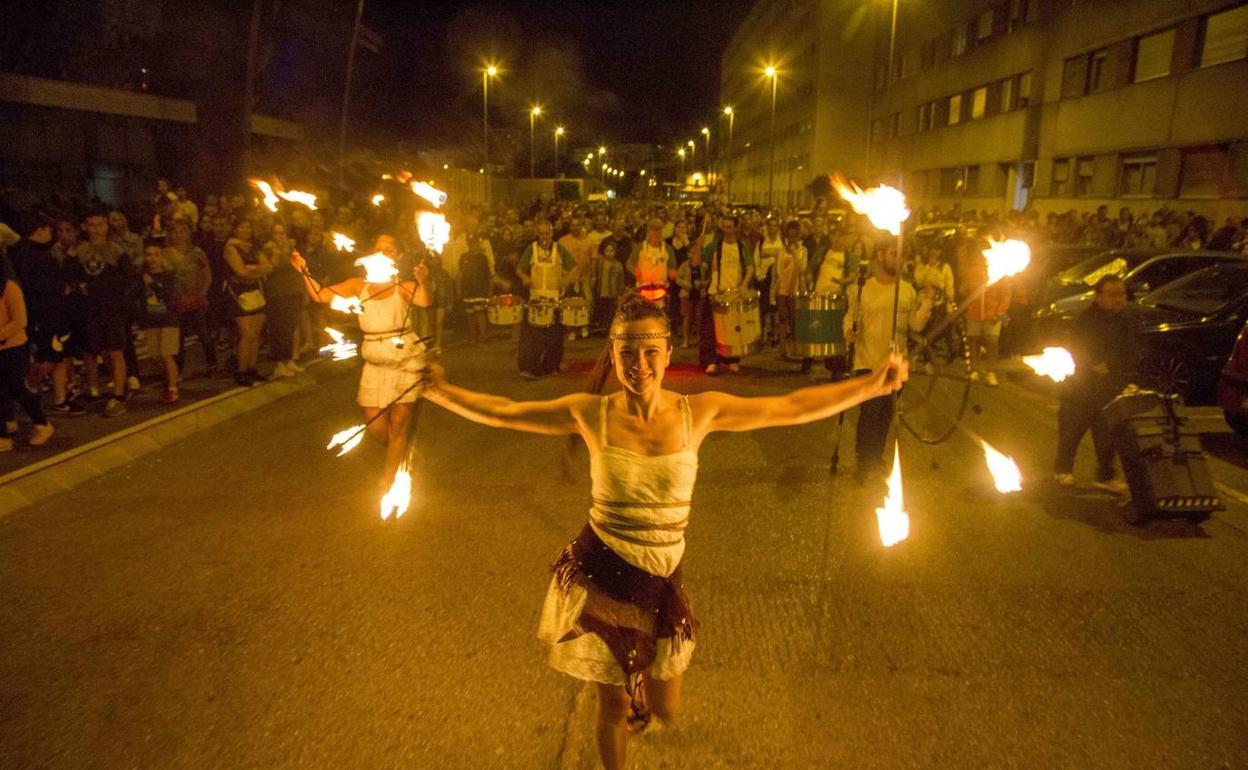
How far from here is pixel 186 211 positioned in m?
15.6

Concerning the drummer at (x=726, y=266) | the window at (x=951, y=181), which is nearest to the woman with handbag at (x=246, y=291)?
the drummer at (x=726, y=266)

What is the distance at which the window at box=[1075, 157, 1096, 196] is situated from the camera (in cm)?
2888

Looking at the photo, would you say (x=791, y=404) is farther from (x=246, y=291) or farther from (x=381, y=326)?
(x=246, y=291)

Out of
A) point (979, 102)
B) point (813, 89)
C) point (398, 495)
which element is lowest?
point (398, 495)

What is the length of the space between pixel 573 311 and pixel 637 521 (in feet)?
28.2

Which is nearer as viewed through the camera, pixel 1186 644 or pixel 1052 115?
pixel 1186 644

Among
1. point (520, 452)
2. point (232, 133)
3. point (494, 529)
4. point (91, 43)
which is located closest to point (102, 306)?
point (520, 452)

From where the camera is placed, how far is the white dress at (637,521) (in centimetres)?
310

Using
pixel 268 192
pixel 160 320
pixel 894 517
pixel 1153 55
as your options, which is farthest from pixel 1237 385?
pixel 1153 55

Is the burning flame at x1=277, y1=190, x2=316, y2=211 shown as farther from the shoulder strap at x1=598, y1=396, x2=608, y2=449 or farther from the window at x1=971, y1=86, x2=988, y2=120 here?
the window at x1=971, y1=86, x2=988, y2=120

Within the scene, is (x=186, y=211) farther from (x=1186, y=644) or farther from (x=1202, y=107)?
(x=1202, y=107)

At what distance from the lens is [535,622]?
15.6 ft

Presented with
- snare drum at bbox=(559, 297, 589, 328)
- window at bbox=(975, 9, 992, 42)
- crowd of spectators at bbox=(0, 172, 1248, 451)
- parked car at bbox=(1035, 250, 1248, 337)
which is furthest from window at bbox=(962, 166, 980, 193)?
snare drum at bbox=(559, 297, 589, 328)

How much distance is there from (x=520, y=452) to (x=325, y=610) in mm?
3411
